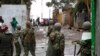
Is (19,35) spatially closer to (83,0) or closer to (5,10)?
(5,10)

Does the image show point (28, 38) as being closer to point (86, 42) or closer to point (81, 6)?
point (86, 42)

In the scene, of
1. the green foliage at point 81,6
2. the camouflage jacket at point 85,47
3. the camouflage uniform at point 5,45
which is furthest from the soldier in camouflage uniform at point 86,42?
the green foliage at point 81,6

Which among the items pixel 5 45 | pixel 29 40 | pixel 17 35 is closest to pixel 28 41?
pixel 29 40

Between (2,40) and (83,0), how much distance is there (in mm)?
23093

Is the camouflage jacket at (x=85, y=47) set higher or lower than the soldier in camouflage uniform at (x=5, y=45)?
higher

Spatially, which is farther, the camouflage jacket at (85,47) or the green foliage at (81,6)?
the green foliage at (81,6)

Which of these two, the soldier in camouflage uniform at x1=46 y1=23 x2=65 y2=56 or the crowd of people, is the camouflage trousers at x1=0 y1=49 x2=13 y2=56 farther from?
the soldier in camouflage uniform at x1=46 y1=23 x2=65 y2=56

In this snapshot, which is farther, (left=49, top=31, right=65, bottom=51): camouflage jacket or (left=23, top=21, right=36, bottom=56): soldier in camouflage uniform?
(left=23, top=21, right=36, bottom=56): soldier in camouflage uniform

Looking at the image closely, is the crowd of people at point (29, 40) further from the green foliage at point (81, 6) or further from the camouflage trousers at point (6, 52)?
the green foliage at point (81, 6)

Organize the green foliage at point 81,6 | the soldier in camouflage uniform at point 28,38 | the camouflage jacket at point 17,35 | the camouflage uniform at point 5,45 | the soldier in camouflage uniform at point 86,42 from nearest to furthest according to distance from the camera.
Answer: the soldier in camouflage uniform at point 86,42 < the camouflage uniform at point 5,45 < the soldier in camouflage uniform at point 28,38 < the camouflage jacket at point 17,35 < the green foliage at point 81,6

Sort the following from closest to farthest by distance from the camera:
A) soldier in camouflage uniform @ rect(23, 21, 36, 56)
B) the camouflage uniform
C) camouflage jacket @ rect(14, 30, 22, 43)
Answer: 1. the camouflage uniform
2. soldier in camouflage uniform @ rect(23, 21, 36, 56)
3. camouflage jacket @ rect(14, 30, 22, 43)

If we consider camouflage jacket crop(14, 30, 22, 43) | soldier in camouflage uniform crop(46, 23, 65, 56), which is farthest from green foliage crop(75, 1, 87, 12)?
soldier in camouflage uniform crop(46, 23, 65, 56)

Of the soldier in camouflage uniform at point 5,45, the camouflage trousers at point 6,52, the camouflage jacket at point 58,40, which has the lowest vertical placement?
the camouflage trousers at point 6,52

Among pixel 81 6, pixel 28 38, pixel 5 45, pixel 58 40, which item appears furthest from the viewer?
pixel 81 6
